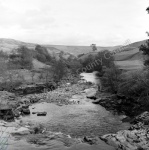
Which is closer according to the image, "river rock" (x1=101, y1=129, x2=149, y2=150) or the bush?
"river rock" (x1=101, y1=129, x2=149, y2=150)

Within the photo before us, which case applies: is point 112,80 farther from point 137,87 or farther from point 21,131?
point 21,131

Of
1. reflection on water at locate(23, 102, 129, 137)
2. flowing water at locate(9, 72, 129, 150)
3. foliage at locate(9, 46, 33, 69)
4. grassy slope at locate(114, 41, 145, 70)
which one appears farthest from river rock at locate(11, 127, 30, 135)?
foliage at locate(9, 46, 33, 69)

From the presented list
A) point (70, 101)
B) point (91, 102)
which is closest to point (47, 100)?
point (70, 101)

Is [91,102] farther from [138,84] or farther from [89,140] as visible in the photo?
[89,140]

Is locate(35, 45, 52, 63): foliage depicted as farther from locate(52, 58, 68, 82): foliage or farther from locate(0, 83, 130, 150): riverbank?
locate(0, 83, 130, 150): riverbank

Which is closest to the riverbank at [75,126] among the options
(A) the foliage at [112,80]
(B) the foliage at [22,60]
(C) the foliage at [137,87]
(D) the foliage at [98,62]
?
(A) the foliage at [112,80]

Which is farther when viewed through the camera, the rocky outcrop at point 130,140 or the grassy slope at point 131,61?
the grassy slope at point 131,61

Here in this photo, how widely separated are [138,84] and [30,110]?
2245cm

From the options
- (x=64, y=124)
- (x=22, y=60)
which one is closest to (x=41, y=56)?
(x=22, y=60)

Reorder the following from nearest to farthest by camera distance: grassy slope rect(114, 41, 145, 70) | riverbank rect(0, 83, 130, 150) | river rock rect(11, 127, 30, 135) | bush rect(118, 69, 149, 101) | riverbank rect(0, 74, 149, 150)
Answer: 1. riverbank rect(0, 74, 149, 150)
2. riverbank rect(0, 83, 130, 150)
3. river rock rect(11, 127, 30, 135)
4. bush rect(118, 69, 149, 101)
5. grassy slope rect(114, 41, 145, 70)

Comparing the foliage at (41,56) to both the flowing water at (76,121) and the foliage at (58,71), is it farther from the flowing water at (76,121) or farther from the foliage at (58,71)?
the flowing water at (76,121)

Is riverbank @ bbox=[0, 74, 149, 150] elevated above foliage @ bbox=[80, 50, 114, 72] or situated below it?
below

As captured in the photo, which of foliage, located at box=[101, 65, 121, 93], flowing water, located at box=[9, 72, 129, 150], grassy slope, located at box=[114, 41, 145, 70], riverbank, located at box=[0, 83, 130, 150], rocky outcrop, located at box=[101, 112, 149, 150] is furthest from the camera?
grassy slope, located at box=[114, 41, 145, 70]

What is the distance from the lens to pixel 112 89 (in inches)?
2094
